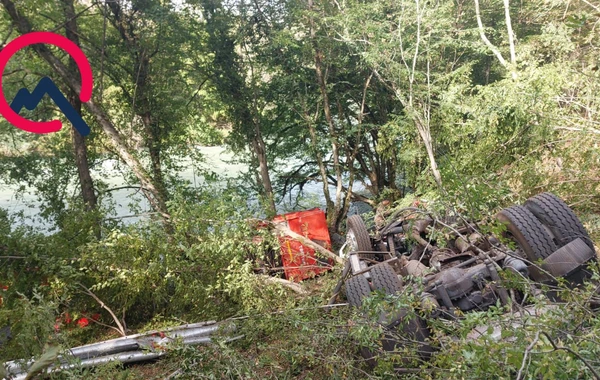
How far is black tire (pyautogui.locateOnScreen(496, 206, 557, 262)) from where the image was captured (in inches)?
163

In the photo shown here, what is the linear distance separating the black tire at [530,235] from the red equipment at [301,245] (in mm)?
3130

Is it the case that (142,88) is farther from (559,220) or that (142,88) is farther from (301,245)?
(559,220)

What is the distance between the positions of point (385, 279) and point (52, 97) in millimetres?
8719

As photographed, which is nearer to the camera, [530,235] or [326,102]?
[530,235]

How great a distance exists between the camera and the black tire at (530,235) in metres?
4.14

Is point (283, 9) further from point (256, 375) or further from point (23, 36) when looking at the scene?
point (256, 375)

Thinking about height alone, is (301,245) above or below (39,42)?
below

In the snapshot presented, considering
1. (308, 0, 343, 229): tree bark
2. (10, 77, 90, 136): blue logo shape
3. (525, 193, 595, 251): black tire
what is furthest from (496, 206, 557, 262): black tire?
(10, 77, 90, 136): blue logo shape

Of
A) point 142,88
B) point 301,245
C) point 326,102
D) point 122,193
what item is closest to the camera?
point 301,245

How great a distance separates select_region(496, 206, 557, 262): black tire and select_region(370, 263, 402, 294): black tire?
1230 mm

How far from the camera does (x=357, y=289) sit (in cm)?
433

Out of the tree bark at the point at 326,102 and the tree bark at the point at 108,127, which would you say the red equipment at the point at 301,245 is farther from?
the tree bark at the point at 326,102

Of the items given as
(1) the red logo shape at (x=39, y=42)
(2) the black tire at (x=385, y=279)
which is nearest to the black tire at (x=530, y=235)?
(2) the black tire at (x=385, y=279)

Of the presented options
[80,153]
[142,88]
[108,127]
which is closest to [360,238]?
[108,127]
